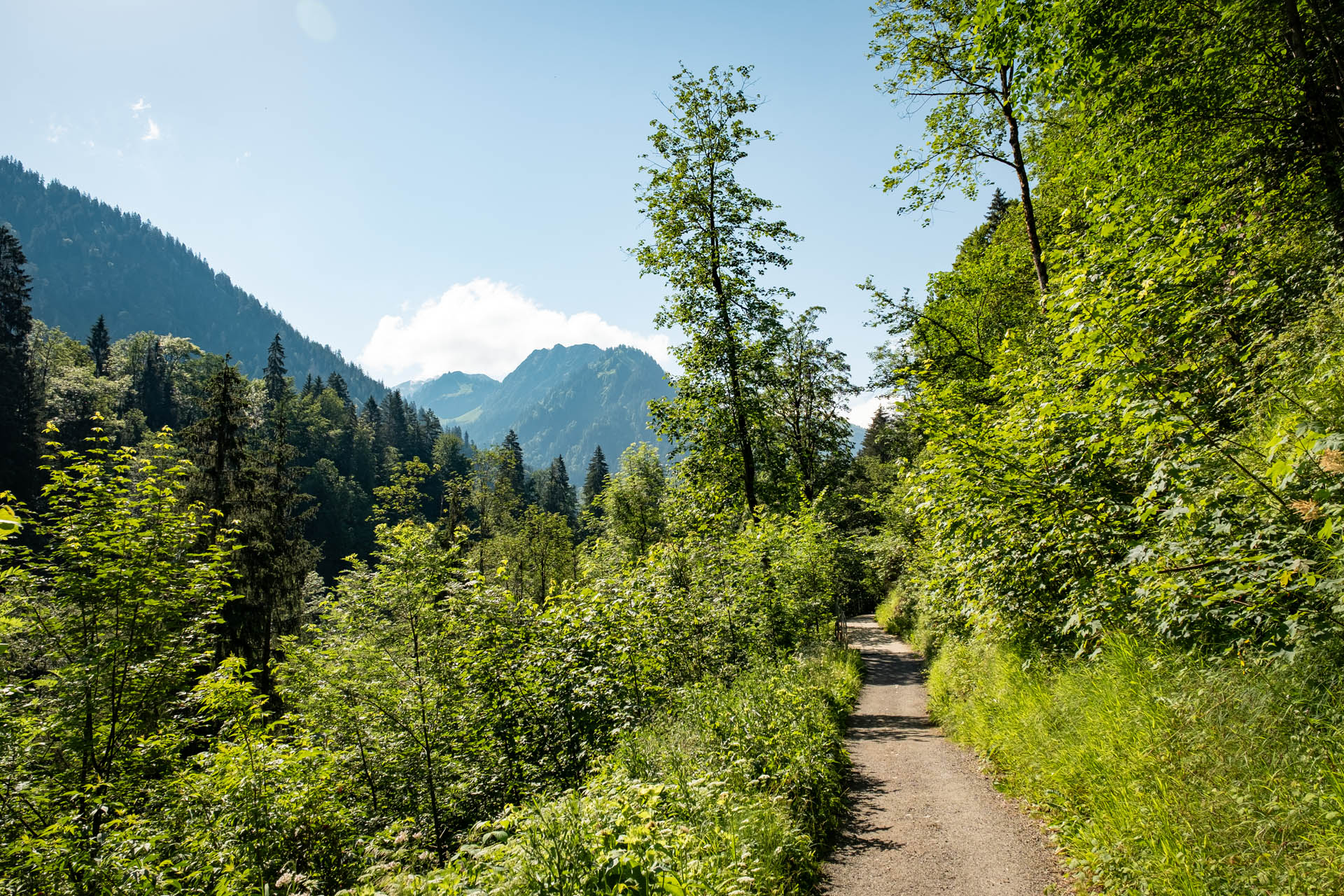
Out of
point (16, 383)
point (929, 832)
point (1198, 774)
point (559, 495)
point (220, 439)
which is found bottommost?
point (929, 832)

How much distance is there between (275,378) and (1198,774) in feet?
373

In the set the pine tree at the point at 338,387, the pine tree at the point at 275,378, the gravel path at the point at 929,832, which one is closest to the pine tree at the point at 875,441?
the gravel path at the point at 929,832

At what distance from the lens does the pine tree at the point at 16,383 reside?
50.2 metres

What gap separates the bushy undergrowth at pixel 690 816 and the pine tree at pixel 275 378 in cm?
9917

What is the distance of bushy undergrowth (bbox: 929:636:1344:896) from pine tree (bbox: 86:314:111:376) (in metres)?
125

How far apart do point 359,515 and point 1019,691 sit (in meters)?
101

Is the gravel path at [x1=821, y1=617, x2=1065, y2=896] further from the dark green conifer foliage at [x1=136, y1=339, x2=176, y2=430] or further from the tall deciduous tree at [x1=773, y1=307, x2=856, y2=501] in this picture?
the dark green conifer foliage at [x1=136, y1=339, x2=176, y2=430]

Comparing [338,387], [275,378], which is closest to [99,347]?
[275,378]

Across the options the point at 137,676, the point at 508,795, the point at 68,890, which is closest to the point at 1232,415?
the point at 508,795

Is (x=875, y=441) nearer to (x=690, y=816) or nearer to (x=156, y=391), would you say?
(x=690, y=816)

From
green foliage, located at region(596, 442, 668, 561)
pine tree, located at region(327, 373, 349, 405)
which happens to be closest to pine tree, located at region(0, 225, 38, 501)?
green foliage, located at region(596, 442, 668, 561)

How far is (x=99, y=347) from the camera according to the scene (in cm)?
9144

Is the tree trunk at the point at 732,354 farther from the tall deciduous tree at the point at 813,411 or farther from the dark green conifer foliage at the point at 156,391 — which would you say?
the dark green conifer foliage at the point at 156,391

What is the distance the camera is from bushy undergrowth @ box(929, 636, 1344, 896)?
3191 millimetres
